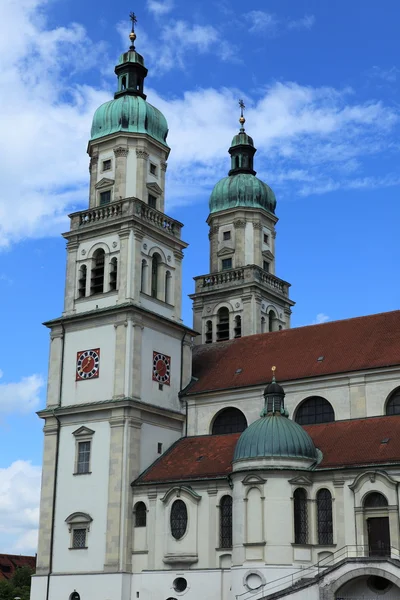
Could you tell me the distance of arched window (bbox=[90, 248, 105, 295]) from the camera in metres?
50.8

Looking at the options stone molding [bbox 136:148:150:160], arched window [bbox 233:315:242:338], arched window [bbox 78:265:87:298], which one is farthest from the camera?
arched window [bbox 233:315:242:338]

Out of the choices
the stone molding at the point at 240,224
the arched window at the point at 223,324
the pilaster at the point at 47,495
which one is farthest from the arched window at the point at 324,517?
the stone molding at the point at 240,224

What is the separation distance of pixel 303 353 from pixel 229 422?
5.30 metres

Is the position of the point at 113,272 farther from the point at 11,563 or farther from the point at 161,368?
the point at 11,563

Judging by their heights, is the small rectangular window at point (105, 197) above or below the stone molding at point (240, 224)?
below

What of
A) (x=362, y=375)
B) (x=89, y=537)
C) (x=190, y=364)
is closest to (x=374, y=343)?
(x=362, y=375)

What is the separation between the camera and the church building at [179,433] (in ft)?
131

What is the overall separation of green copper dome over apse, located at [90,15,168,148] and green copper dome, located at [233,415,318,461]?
19335mm

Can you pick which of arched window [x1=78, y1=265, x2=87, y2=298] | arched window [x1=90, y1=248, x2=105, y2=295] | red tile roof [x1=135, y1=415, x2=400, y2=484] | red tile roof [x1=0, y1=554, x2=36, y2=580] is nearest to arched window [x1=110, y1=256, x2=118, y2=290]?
arched window [x1=90, y1=248, x2=105, y2=295]

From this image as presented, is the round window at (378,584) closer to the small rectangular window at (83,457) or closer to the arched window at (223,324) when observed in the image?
the small rectangular window at (83,457)

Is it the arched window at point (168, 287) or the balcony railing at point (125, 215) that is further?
the arched window at point (168, 287)

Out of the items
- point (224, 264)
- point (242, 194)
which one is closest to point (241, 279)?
point (224, 264)

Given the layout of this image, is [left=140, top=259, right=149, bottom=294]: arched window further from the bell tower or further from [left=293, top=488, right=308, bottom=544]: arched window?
[left=293, top=488, right=308, bottom=544]: arched window

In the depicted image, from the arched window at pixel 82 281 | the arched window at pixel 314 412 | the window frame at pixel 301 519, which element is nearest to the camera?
the window frame at pixel 301 519
